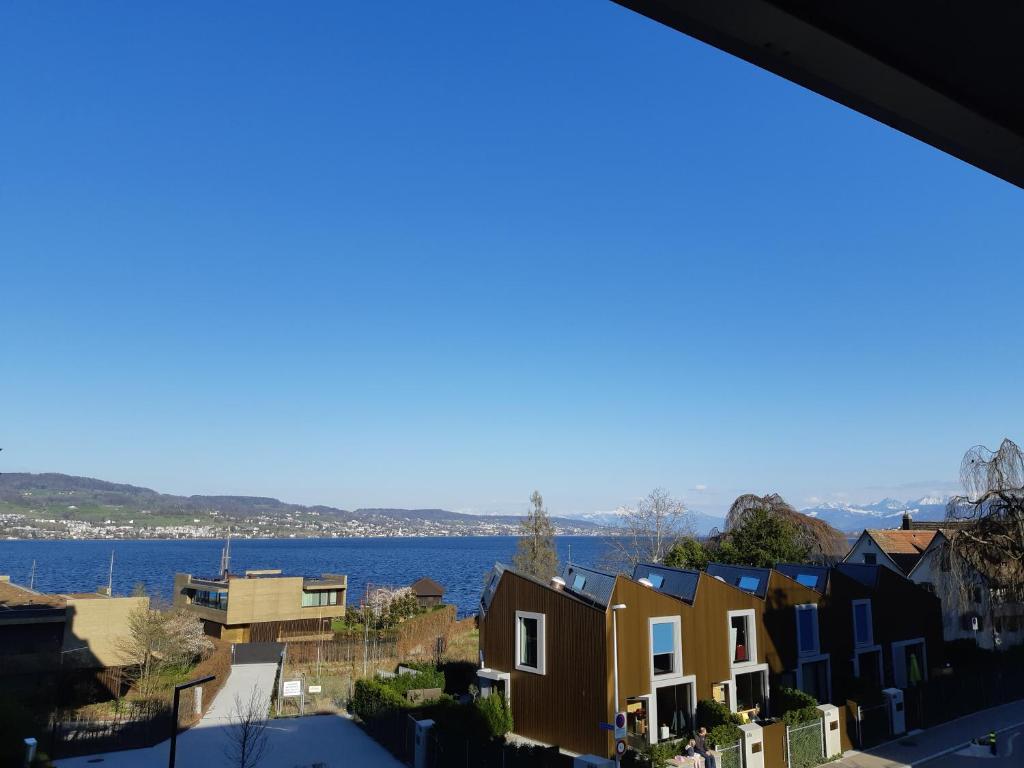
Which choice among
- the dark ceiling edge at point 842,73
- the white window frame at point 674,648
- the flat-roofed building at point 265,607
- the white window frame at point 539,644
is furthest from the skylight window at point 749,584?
the flat-roofed building at point 265,607

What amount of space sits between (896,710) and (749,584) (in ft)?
21.0

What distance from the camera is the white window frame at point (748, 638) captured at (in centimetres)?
2694

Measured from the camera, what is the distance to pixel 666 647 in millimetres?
25203

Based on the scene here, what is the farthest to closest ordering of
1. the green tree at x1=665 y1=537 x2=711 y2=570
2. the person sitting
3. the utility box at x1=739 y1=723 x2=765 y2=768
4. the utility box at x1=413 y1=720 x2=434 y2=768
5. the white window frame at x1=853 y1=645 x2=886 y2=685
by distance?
the green tree at x1=665 y1=537 x2=711 y2=570 < the white window frame at x1=853 y1=645 x2=886 y2=685 < the utility box at x1=413 y1=720 x2=434 y2=768 < the utility box at x1=739 y1=723 x2=765 y2=768 < the person sitting

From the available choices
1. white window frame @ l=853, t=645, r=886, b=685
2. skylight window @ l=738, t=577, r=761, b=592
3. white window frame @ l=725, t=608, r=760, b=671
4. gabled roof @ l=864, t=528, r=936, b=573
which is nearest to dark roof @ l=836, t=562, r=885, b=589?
white window frame @ l=853, t=645, r=886, b=685

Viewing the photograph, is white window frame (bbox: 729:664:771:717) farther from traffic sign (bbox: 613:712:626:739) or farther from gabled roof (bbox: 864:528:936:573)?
gabled roof (bbox: 864:528:936:573)

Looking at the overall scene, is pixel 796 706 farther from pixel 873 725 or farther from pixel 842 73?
pixel 842 73

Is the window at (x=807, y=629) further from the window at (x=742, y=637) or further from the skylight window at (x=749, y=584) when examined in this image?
the window at (x=742, y=637)

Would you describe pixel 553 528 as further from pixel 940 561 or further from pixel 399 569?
pixel 399 569

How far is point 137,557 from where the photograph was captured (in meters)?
196

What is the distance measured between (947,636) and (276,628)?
43553 millimetres

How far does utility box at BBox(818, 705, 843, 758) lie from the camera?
2348cm

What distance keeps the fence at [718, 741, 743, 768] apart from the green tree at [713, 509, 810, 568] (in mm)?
24164

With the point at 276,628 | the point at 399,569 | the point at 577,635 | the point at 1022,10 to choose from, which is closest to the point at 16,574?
the point at 399,569
